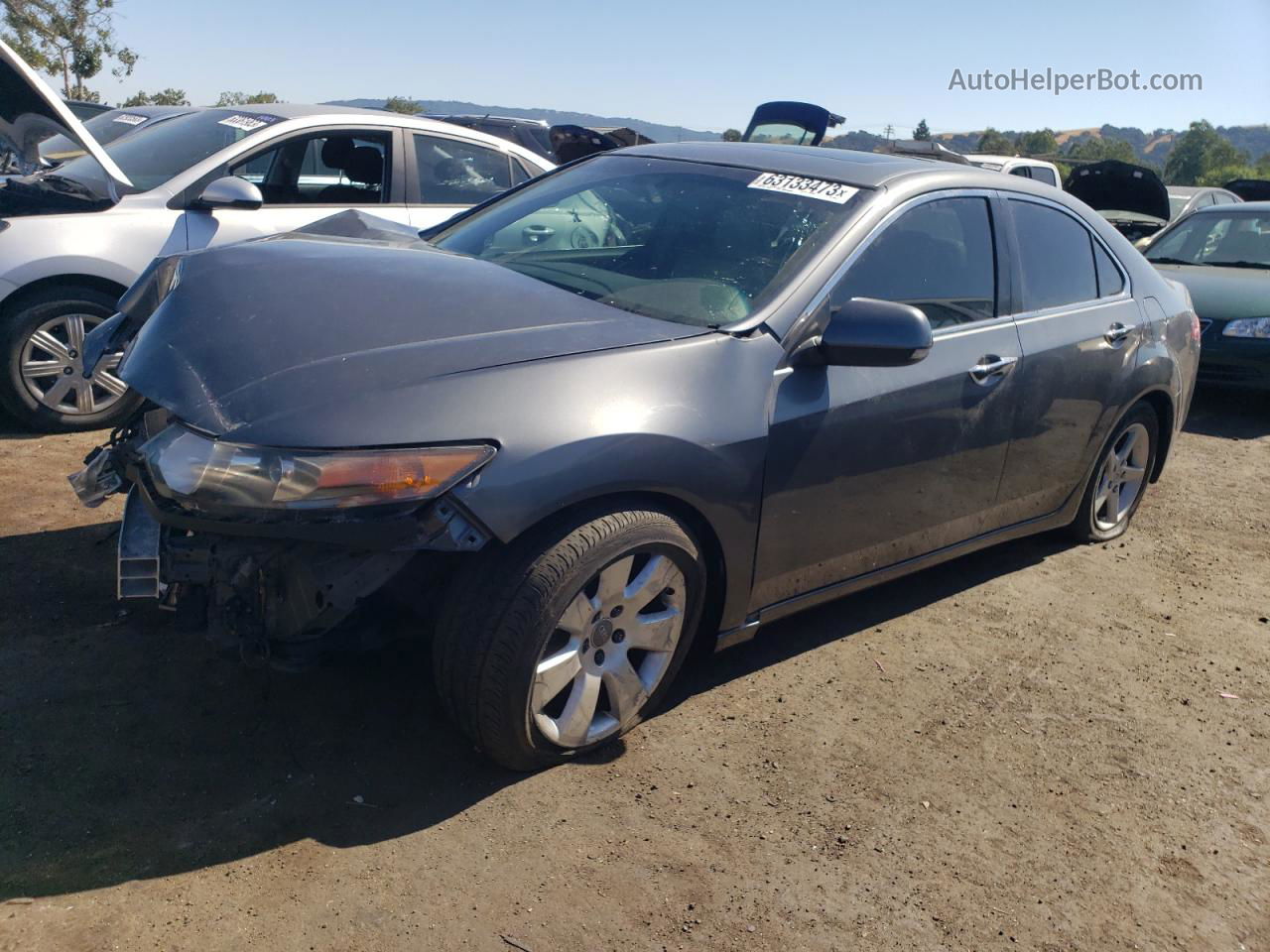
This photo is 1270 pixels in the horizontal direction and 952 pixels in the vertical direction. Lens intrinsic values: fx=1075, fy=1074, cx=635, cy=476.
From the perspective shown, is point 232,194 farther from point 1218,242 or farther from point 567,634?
point 1218,242

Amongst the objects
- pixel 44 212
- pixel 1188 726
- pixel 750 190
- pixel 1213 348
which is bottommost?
pixel 1188 726

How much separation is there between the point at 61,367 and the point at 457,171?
8.09 feet

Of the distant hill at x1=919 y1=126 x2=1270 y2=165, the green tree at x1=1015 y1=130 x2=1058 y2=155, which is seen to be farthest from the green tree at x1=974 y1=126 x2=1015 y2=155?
the distant hill at x1=919 y1=126 x2=1270 y2=165

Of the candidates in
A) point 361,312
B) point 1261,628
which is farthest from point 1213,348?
point 361,312

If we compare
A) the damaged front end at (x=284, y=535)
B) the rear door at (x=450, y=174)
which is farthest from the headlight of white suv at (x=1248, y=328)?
the damaged front end at (x=284, y=535)

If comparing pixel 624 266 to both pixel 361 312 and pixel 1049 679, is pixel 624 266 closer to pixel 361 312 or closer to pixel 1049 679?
pixel 361 312

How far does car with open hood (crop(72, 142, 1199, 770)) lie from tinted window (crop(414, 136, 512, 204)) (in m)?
2.06

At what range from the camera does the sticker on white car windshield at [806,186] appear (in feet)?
11.6

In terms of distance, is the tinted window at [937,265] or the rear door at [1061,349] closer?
the tinted window at [937,265]

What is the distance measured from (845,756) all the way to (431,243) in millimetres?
2361

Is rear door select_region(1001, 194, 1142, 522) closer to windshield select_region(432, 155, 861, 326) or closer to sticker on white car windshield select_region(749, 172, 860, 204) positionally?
sticker on white car windshield select_region(749, 172, 860, 204)

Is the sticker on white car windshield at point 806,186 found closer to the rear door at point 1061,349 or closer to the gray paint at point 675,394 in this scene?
the gray paint at point 675,394

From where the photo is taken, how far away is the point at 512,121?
1324 cm

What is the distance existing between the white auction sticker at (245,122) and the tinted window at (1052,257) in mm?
3976
